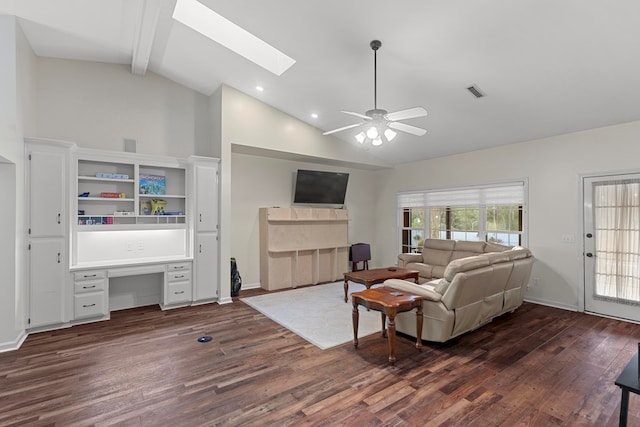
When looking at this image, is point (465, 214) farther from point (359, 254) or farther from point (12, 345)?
point (12, 345)

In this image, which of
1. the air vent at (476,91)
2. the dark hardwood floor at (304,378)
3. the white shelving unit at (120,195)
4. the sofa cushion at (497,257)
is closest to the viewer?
Answer: the dark hardwood floor at (304,378)

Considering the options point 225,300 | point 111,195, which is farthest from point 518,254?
point 111,195

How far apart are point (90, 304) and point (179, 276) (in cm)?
113

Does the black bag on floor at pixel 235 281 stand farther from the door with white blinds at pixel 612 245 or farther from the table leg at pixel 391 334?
the door with white blinds at pixel 612 245

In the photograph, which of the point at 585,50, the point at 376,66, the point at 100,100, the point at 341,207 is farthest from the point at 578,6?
the point at 100,100

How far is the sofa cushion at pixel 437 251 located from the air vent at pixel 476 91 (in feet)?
9.19

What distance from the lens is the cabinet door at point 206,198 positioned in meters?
4.93

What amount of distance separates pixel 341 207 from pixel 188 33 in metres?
4.50

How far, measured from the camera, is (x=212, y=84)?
518 cm

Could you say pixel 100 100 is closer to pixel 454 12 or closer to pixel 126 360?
pixel 126 360

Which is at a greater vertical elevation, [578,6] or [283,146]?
[578,6]

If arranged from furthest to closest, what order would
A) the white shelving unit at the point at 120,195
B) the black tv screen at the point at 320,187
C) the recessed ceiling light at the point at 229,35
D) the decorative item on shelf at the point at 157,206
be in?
1. the black tv screen at the point at 320,187
2. the decorative item on shelf at the point at 157,206
3. the white shelving unit at the point at 120,195
4. the recessed ceiling light at the point at 229,35

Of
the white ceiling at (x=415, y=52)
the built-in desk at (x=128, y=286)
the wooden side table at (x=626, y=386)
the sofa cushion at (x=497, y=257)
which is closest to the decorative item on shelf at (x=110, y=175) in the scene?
the built-in desk at (x=128, y=286)

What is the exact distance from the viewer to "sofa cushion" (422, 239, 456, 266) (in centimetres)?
588
